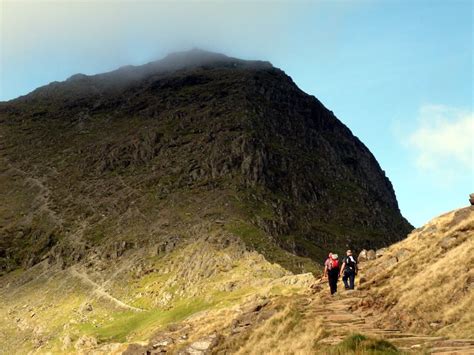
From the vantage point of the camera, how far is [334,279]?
1176 inches

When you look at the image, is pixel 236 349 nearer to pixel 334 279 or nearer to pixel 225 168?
pixel 334 279

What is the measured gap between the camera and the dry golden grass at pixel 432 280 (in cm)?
1984

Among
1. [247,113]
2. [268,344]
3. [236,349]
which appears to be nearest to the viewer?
[268,344]

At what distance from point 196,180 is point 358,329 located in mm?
113705

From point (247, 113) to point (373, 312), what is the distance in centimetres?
14312

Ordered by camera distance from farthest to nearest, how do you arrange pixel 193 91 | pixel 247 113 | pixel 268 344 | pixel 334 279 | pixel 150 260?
pixel 193 91 < pixel 247 113 < pixel 150 260 < pixel 334 279 < pixel 268 344

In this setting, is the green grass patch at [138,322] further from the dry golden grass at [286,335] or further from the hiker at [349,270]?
the dry golden grass at [286,335]

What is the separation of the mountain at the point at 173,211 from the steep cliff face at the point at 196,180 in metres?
0.48

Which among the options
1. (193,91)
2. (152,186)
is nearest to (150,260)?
(152,186)

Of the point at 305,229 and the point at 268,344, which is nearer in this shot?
the point at 268,344

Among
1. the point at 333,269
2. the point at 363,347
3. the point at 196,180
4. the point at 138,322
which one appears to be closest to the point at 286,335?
the point at 333,269

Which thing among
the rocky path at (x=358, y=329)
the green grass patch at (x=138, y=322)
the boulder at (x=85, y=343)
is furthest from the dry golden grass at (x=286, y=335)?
the boulder at (x=85, y=343)

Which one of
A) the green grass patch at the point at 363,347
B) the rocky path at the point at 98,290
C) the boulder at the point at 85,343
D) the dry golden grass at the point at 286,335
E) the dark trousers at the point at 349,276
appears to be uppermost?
the green grass patch at the point at 363,347

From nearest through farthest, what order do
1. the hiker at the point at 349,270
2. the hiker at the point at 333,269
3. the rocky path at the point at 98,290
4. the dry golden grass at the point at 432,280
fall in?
1. the dry golden grass at the point at 432,280
2. the hiker at the point at 349,270
3. the hiker at the point at 333,269
4. the rocky path at the point at 98,290
